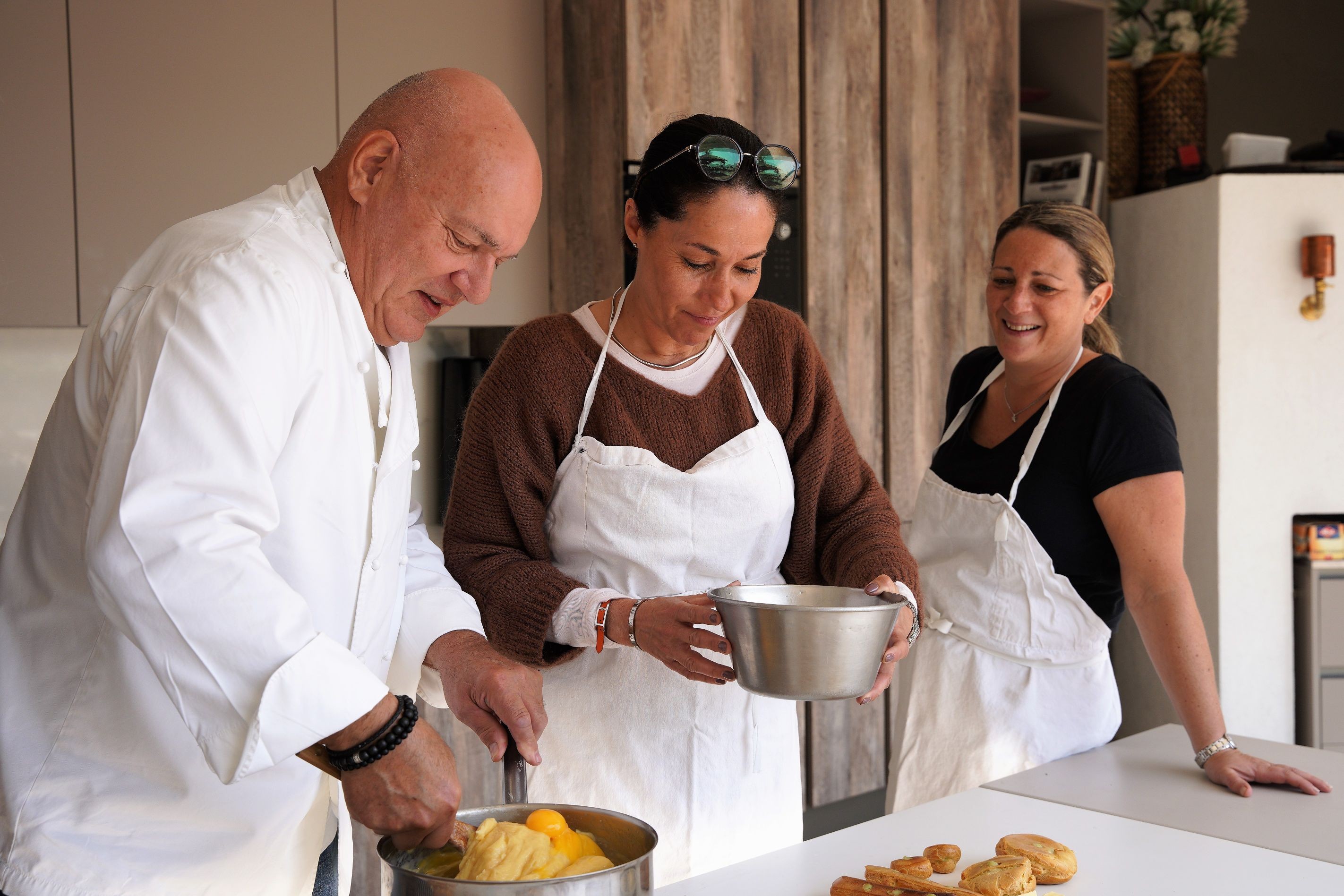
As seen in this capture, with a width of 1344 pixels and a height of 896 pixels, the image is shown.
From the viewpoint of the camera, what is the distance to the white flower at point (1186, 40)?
3.45 meters

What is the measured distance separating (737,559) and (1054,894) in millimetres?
588

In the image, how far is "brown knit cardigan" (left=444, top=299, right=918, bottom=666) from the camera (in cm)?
144

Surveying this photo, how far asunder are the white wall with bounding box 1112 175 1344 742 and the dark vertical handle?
264cm

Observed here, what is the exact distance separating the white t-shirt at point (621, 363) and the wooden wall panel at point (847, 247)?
1.42m

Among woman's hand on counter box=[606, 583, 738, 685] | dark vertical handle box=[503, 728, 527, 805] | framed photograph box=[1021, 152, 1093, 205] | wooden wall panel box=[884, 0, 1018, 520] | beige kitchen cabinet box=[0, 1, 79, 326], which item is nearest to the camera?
dark vertical handle box=[503, 728, 527, 805]

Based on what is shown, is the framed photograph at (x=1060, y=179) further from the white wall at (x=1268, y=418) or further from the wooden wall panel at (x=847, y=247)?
the wooden wall panel at (x=847, y=247)

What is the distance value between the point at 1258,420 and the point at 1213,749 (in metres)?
1.99

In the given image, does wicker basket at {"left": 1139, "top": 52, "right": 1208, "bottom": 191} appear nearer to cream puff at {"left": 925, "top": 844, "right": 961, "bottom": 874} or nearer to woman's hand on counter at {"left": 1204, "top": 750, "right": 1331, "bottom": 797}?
woman's hand on counter at {"left": 1204, "top": 750, "right": 1331, "bottom": 797}

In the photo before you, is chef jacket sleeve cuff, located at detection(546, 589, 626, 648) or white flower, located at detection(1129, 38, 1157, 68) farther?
white flower, located at detection(1129, 38, 1157, 68)

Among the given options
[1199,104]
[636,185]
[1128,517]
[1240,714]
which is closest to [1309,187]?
[1199,104]

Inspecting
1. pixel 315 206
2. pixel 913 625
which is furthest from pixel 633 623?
pixel 315 206

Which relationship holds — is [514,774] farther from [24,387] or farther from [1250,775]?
[24,387]

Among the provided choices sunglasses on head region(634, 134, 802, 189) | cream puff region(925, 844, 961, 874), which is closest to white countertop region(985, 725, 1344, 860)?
cream puff region(925, 844, 961, 874)

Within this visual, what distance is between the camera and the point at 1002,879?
3.50ft
